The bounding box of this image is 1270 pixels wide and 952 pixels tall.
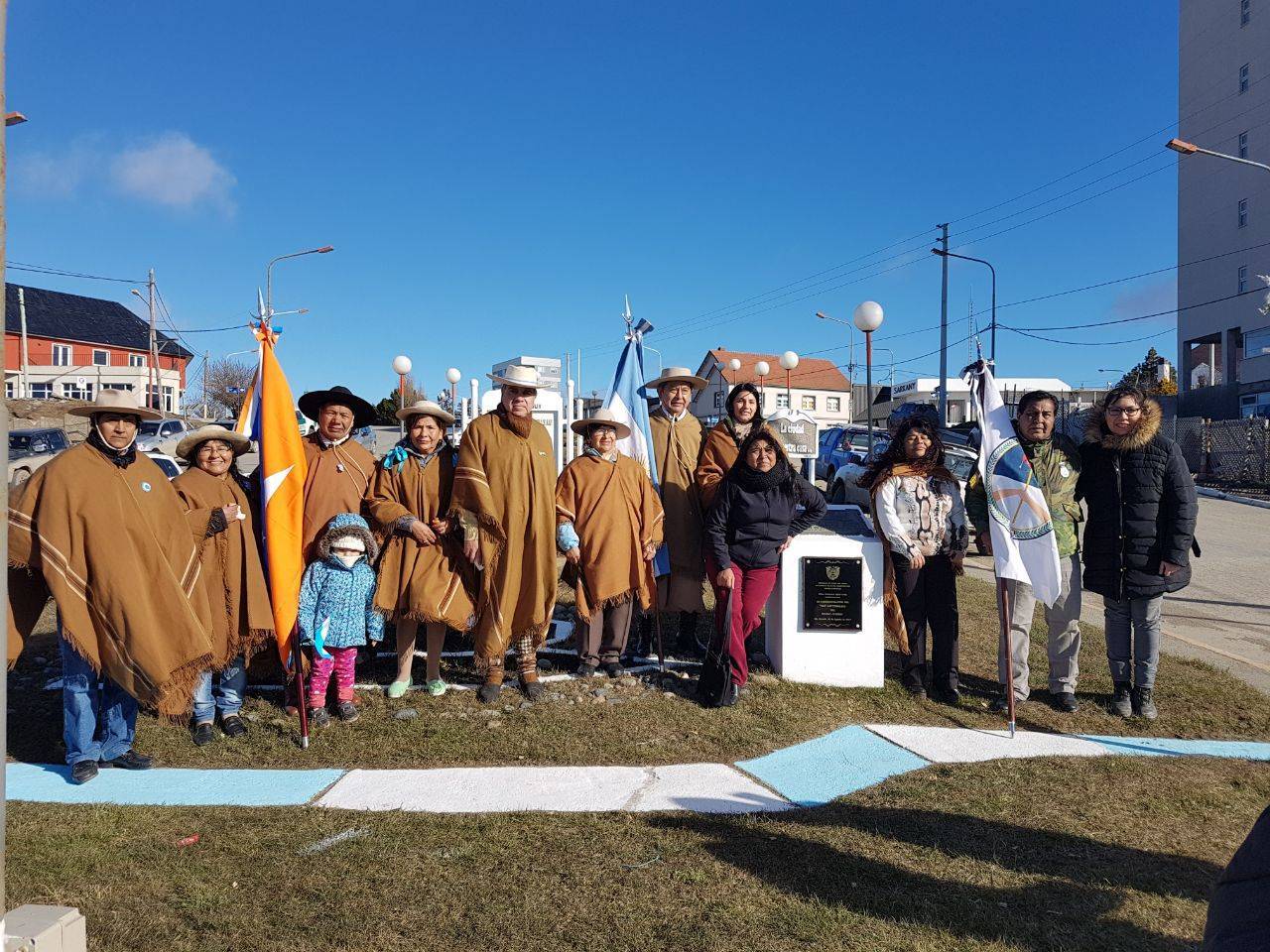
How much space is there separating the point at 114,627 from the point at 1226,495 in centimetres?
2361

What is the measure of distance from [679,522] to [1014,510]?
95.6 inches

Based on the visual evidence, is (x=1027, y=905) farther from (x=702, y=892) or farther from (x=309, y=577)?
(x=309, y=577)

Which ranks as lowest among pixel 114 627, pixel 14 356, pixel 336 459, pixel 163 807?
pixel 163 807

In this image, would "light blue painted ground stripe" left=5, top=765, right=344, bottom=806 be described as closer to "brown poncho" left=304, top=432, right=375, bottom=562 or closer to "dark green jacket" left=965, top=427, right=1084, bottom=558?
"brown poncho" left=304, top=432, right=375, bottom=562

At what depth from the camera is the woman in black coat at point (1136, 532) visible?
5512mm

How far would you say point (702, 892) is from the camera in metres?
3.29

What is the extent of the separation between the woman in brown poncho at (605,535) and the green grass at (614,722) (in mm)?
428

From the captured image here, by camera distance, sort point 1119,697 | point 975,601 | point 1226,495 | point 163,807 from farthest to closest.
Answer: point 1226,495
point 975,601
point 1119,697
point 163,807

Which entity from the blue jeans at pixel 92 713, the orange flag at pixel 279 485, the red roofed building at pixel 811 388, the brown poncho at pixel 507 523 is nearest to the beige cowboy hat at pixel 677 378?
the brown poncho at pixel 507 523

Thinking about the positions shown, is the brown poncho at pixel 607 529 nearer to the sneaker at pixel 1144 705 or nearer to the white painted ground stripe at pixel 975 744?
the white painted ground stripe at pixel 975 744

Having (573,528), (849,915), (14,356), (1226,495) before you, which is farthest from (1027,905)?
(14,356)

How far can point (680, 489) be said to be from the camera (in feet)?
22.0

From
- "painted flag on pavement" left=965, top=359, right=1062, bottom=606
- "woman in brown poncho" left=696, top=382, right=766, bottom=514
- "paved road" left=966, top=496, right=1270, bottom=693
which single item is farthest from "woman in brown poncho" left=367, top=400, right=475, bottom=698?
"paved road" left=966, top=496, right=1270, bottom=693

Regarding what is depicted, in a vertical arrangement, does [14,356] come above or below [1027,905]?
above
